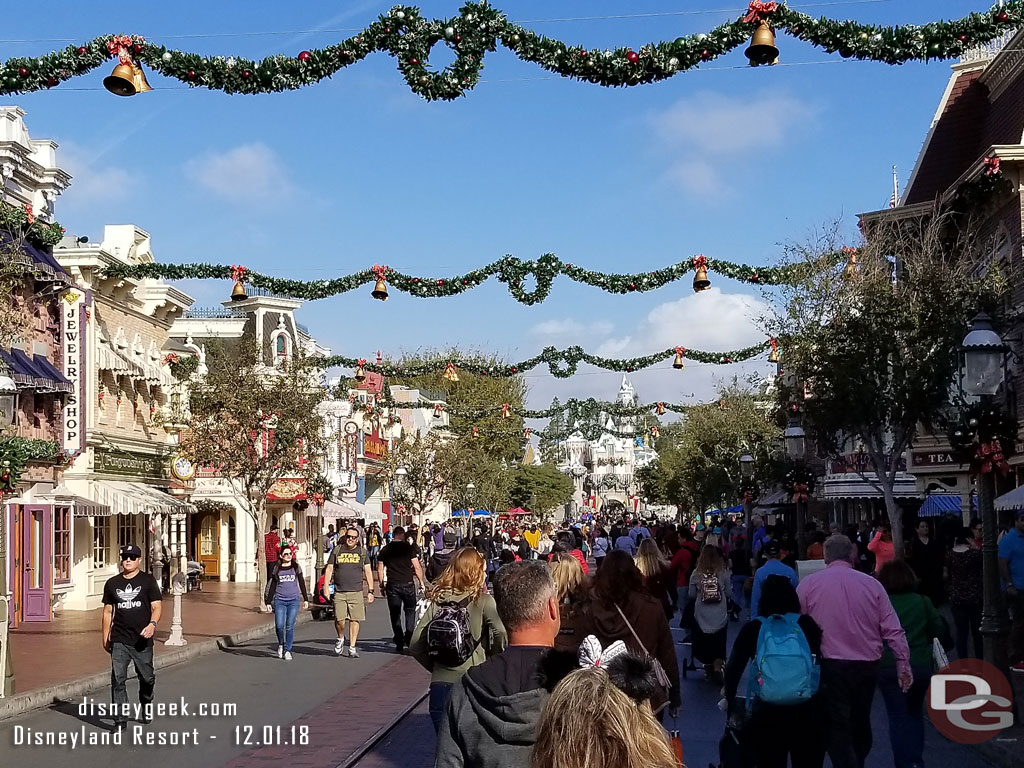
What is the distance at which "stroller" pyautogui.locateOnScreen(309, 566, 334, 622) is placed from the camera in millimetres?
25719

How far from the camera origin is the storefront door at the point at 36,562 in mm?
25094

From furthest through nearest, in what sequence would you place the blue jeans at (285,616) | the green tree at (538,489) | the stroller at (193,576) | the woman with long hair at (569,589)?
the green tree at (538,489) < the stroller at (193,576) < the blue jeans at (285,616) < the woman with long hair at (569,589)

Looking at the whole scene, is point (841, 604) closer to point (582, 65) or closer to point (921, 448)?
point (582, 65)

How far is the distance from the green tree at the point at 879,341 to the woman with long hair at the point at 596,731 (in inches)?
831

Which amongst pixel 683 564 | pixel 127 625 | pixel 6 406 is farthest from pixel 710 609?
pixel 6 406

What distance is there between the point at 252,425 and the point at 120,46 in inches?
748

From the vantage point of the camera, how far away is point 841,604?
7.91 meters

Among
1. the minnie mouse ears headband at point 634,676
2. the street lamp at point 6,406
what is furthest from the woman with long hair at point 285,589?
the minnie mouse ears headband at point 634,676

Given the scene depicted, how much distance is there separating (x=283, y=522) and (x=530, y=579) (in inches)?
1630

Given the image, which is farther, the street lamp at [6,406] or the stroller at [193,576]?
the stroller at [193,576]

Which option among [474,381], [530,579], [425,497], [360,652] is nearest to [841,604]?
[530,579]

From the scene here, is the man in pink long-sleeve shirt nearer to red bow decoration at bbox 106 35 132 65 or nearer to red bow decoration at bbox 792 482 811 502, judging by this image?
red bow decoration at bbox 106 35 132 65

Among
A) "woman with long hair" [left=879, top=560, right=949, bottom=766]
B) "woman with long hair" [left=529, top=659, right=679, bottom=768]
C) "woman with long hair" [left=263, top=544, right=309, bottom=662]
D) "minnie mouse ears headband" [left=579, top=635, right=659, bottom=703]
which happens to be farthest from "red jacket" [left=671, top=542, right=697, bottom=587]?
"woman with long hair" [left=529, top=659, right=679, bottom=768]

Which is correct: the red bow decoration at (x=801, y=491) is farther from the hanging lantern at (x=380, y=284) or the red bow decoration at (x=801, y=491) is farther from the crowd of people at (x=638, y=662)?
the crowd of people at (x=638, y=662)
